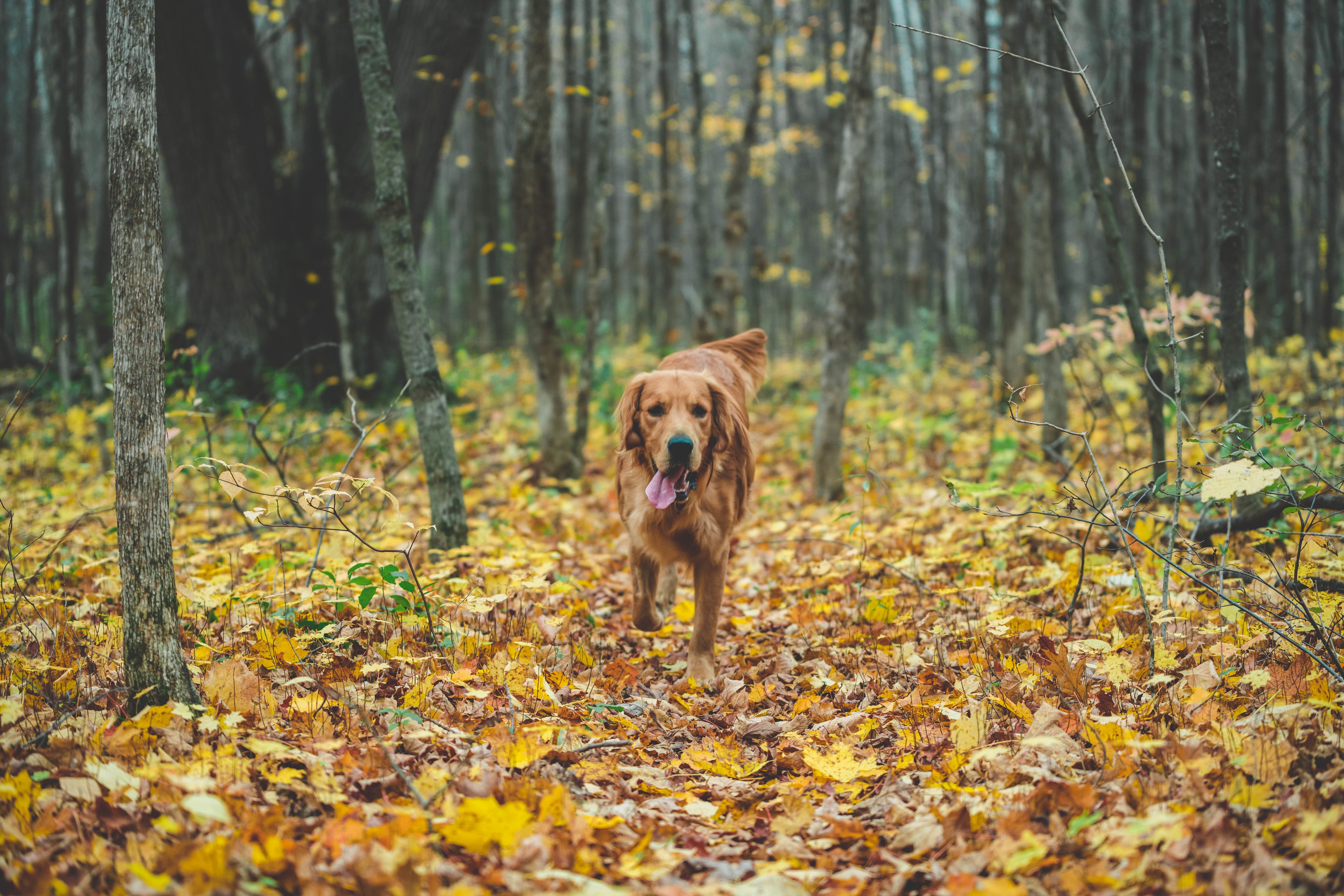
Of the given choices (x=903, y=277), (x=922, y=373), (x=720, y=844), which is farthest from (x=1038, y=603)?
(x=903, y=277)

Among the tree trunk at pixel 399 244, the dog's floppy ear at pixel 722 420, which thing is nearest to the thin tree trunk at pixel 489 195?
the tree trunk at pixel 399 244

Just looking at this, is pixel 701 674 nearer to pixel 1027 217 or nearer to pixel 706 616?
pixel 706 616

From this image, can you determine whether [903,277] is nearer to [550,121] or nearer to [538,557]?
[550,121]

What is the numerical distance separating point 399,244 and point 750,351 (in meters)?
2.32

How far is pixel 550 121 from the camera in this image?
6934 millimetres

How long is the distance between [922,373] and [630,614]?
9.35m

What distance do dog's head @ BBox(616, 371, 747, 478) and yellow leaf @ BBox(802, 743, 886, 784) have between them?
149cm

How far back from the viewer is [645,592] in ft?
13.8

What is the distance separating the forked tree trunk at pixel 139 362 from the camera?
2.43 meters

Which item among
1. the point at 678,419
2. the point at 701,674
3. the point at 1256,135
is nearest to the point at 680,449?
the point at 678,419

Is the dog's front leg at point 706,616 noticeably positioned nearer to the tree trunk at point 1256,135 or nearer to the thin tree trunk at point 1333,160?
the tree trunk at point 1256,135

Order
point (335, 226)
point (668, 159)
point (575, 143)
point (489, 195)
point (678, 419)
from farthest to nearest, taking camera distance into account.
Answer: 1. point (489, 195)
2. point (668, 159)
3. point (575, 143)
4. point (335, 226)
5. point (678, 419)

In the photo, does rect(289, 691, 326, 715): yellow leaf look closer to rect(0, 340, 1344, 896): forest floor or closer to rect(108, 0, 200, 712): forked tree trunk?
rect(0, 340, 1344, 896): forest floor

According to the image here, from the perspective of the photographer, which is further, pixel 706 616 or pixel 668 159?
pixel 668 159
